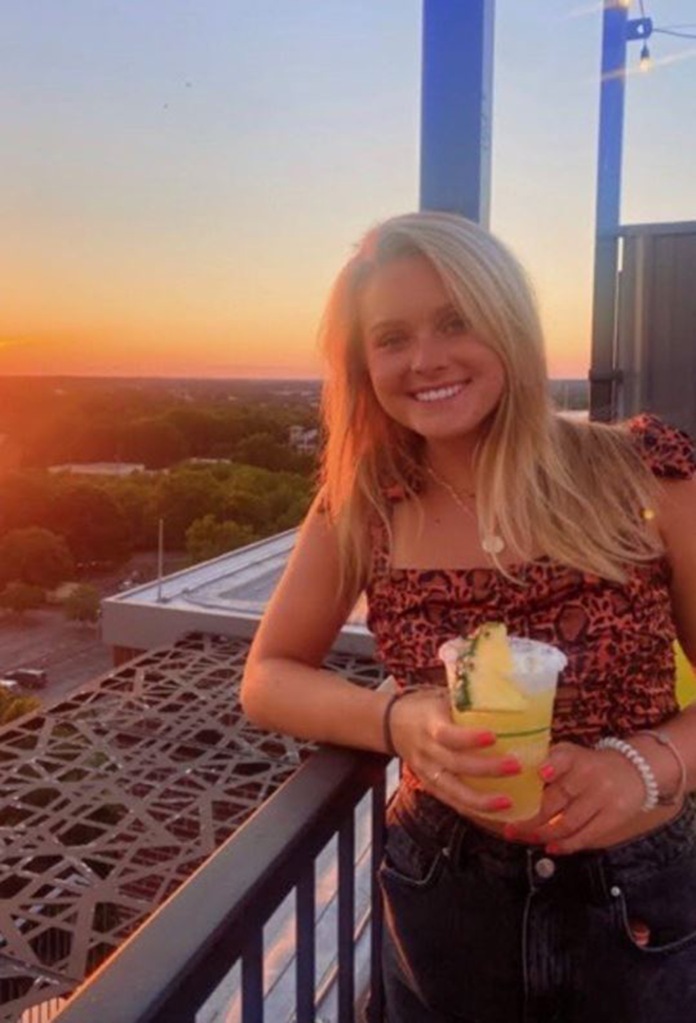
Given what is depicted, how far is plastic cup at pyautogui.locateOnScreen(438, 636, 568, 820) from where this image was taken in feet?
3.30

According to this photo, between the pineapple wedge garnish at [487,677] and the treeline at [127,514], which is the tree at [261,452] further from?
the pineapple wedge garnish at [487,677]

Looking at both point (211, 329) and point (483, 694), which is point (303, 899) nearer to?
point (483, 694)

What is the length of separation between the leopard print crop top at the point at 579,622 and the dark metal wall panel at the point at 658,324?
2.70 metres

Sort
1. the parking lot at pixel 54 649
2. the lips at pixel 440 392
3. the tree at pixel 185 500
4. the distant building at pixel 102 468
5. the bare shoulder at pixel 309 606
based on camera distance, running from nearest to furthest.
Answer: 1. the lips at pixel 440 392
2. the bare shoulder at pixel 309 606
3. the parking lot at pixel 54 649
4. the tree at pixel 185 500
5. the distant building at pixel 102 468

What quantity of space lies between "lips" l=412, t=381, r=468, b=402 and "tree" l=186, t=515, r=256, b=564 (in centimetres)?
2130

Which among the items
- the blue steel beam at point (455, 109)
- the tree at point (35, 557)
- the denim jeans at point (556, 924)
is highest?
the blue steel beam at point (455, 109)

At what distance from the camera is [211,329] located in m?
19.9

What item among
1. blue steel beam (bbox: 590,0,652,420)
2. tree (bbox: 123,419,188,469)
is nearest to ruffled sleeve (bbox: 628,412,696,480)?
blue steel beam (bbox: 590,0,652,420)

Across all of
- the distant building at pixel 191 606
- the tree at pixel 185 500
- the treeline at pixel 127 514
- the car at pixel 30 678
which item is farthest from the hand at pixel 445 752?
the tree at pixel 185 500

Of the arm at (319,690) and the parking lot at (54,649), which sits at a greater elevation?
the arm at (319,690)

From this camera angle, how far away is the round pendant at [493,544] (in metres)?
1.29

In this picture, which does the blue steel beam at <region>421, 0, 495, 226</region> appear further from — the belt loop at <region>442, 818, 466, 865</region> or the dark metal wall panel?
the dark metal wall panel

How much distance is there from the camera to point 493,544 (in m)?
1.30

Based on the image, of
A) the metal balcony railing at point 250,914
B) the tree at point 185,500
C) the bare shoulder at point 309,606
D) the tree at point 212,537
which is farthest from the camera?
the tree at point 185,500
